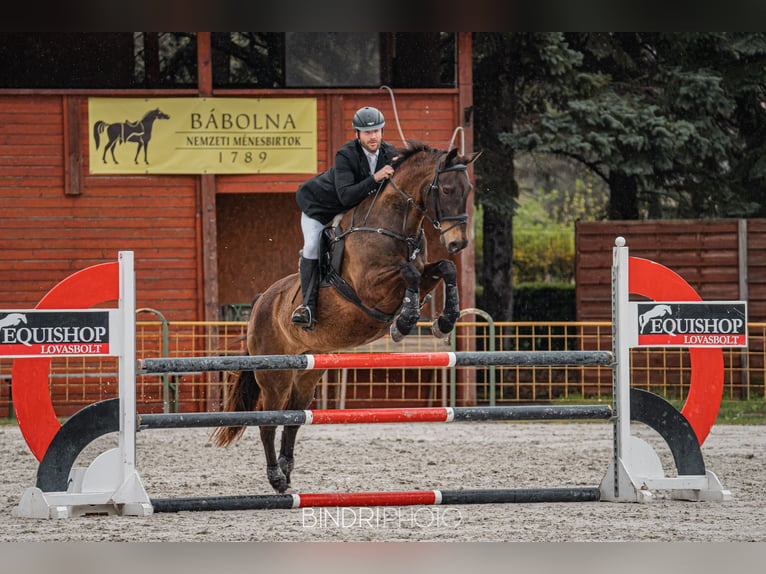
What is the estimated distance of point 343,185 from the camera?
6.83m

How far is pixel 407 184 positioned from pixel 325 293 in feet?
2.89

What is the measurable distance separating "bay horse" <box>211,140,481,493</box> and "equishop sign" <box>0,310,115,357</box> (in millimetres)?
1414

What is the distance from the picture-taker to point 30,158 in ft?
43.2

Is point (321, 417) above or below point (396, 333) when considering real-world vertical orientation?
below

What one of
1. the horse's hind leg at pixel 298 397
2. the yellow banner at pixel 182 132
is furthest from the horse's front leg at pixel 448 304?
the yellow banner at pixel 182 132

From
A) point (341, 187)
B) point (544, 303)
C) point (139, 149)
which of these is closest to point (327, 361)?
point (341, 187)

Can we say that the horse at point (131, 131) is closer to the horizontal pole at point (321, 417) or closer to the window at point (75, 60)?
the window at point (75, 60)

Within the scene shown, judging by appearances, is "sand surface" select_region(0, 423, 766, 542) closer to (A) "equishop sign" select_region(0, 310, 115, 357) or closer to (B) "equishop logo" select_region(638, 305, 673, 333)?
(A) "equishop sign" select_region(0, 310, 115, 357)

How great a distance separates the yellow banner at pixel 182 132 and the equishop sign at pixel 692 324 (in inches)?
279

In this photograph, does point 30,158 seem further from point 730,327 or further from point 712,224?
point 730,327

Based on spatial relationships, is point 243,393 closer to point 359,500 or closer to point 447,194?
point 359,500

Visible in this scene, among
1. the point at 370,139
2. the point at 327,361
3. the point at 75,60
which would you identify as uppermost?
the point at 75,60

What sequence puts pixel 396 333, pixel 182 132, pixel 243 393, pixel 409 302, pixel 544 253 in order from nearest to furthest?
1. pixel 409 302
2. pixel 396 333
3. pixel 243 393
4. pixel 182 132
5. pixel 544 253

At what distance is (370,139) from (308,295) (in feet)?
3.28
